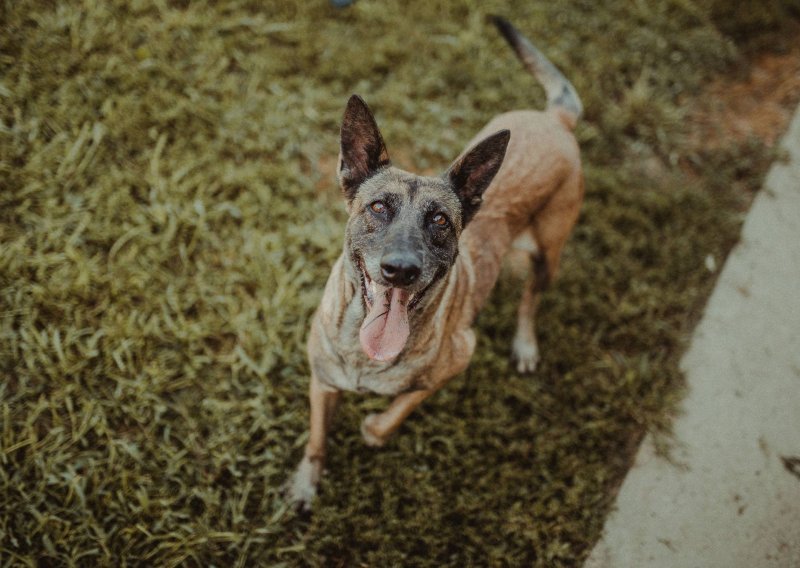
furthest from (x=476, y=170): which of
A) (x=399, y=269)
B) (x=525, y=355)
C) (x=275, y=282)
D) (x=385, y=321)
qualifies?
(x=275, y=282)

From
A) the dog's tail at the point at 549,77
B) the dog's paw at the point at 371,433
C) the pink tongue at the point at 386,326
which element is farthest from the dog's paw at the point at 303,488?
the dog's tail at the point at 549,77

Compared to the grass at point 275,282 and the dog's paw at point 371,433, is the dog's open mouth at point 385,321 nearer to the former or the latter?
the dog's paw at point 371,433

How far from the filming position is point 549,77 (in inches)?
156

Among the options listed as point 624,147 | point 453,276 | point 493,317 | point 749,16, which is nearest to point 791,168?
point 624,147

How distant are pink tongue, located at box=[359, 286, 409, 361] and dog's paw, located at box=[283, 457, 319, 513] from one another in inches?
46.0

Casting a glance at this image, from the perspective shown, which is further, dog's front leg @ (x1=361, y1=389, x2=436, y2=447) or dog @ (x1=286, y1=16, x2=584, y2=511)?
dog's front leg @ (x1=361, y1=389, x2=436, y2=447)

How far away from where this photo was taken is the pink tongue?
2566 mm

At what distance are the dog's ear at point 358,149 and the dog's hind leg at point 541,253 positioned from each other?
134cm

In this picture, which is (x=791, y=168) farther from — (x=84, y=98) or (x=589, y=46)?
(x=84, y=98)

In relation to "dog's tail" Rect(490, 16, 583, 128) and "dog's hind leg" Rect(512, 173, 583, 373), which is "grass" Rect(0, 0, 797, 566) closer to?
"dog's hind leg" Rect(512, 173, 583, 373)

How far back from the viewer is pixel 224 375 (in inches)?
143

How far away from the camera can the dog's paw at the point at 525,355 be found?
4055 millimetres

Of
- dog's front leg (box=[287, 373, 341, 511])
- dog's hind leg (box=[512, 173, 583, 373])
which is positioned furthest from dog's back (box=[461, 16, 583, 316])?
dog's front leg (box=[287, 373, 341, 511])

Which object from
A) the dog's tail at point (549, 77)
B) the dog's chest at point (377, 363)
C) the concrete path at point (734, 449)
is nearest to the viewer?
the dog's chest at point (377, 363)
